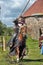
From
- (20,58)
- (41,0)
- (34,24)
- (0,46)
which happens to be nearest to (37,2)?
(41,0)

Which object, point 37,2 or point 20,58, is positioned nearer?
point 20,58

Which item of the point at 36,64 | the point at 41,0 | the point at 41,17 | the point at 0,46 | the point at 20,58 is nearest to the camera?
the point at 36,64

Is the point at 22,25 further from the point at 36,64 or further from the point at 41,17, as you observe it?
the point at 41,17

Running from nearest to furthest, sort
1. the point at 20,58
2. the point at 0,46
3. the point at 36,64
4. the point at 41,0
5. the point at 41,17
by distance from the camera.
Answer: the point at 36,64 < the point at 20,58 < the point at 0,46 < the point at 41,17 < the point at 41,0

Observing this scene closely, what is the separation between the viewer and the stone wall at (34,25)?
138 ft

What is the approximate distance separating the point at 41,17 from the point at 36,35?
2.82m

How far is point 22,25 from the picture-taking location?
12.7m

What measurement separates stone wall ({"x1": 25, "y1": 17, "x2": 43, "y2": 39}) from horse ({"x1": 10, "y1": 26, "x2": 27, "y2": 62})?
94.7 ft

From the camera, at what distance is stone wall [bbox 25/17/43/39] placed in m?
42.2

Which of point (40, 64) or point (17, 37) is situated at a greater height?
point (17, 37)

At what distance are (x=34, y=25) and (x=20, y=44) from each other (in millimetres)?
30775

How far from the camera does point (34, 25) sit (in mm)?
43375

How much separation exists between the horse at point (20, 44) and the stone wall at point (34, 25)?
28.9 metres

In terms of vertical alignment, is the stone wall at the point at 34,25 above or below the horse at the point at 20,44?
below
